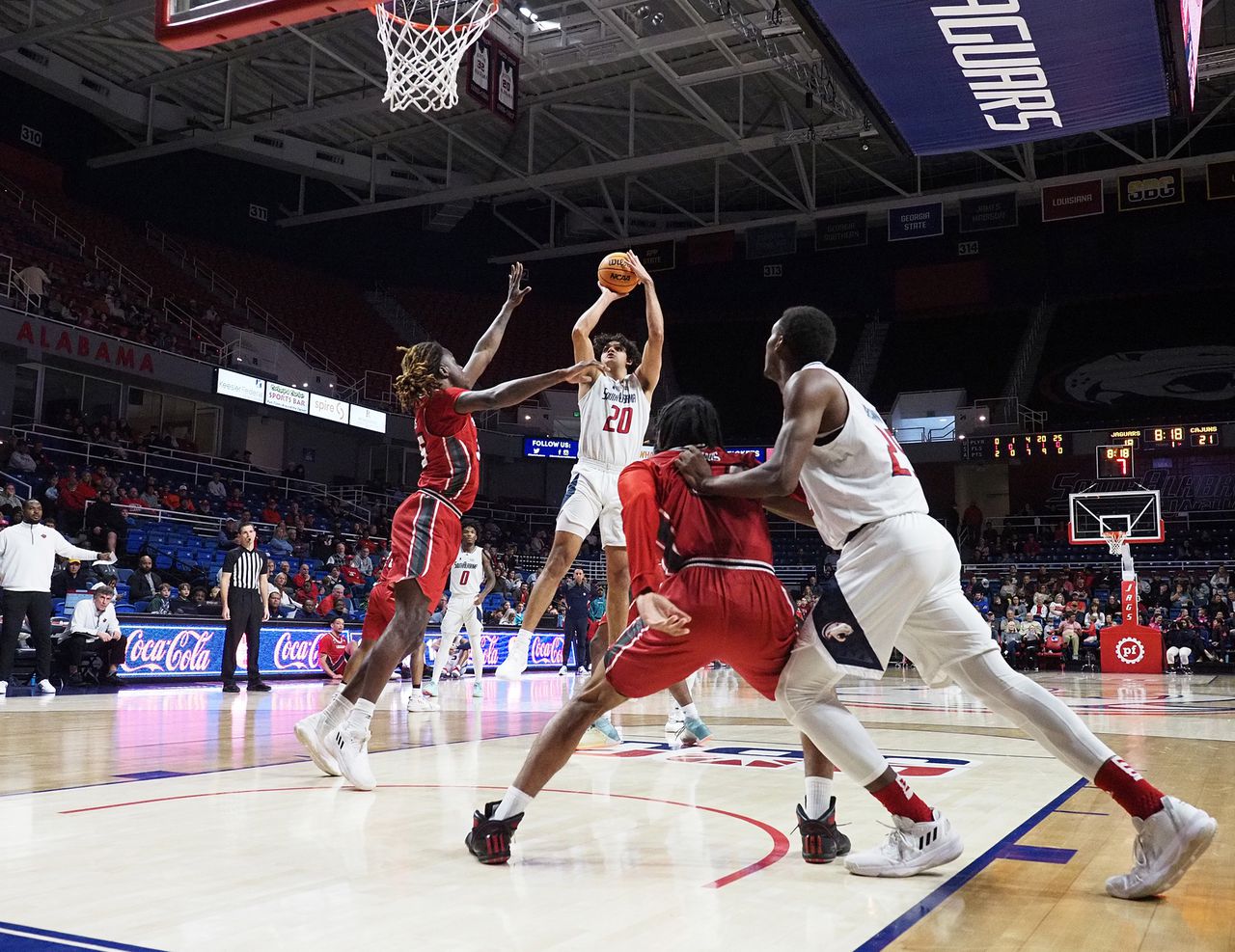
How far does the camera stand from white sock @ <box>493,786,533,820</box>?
123 inches

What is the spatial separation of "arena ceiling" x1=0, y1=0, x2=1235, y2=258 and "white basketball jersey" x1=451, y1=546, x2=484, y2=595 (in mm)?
11218

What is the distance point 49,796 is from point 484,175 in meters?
28.0

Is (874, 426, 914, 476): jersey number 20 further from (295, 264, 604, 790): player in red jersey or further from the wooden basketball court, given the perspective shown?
(295, 264, 604, 790): player in red jersey

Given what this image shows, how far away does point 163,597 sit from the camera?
1478cm

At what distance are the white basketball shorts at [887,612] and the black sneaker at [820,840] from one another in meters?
0.39

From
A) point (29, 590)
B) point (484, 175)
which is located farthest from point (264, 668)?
point (484, 175)

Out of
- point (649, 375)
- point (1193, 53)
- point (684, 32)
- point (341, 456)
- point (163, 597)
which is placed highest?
point (684, 32)

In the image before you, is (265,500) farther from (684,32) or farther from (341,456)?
(684,32)

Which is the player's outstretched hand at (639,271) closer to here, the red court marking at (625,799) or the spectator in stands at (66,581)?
the red court marking at (625,799)

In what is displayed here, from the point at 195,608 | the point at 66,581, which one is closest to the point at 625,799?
the point at 66,581

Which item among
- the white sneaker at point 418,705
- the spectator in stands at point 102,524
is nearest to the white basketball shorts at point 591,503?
the white sneaker at point 418,705

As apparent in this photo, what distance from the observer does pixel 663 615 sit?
3006 mm

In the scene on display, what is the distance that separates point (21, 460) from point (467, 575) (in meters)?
10.5

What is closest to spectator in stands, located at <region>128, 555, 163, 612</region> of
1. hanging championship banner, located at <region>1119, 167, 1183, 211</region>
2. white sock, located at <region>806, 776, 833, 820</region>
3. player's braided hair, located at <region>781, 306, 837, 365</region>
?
white sock, located at <region>806, 776, 833, 820</region>
